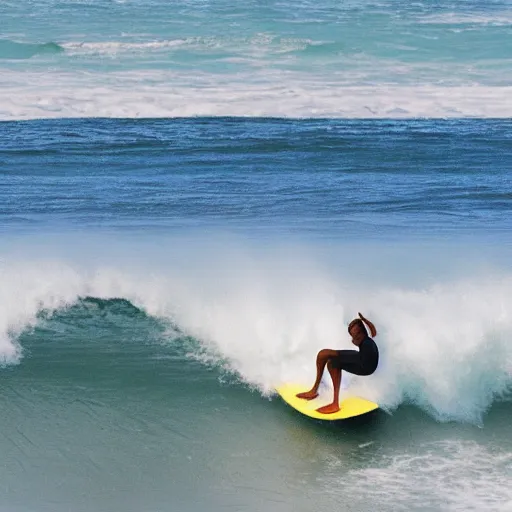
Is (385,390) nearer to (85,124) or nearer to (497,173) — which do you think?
(497,173)

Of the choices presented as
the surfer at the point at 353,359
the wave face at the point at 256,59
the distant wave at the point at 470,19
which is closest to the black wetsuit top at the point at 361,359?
the surfer at the point at 353,359

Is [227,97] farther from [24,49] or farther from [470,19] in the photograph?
[470,19]

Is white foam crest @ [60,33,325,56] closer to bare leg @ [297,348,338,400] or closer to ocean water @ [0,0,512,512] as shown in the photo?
ocean water @ [0,0,512,512]

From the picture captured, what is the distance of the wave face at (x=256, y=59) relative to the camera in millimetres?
23594

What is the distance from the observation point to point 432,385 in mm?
9203

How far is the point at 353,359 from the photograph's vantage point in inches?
324

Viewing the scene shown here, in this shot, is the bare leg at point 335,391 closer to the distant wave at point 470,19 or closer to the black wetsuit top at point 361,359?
the black wetsuit top at point 361,359

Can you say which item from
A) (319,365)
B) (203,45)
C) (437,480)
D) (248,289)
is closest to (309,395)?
(319,365)

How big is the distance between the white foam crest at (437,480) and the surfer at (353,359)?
0.71 m

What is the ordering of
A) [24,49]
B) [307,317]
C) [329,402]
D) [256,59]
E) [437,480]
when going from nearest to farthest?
[437,480] → [329,402] → [307,317] → [256,59] → [24,49]

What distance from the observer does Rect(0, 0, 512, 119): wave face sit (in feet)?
77.4

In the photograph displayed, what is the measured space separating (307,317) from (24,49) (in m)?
23.3

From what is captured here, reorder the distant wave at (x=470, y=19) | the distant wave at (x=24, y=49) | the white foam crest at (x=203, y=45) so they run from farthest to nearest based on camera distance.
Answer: the distant wave at (x=470, y=19) < the white foam crest at (x=203, y=45) < the distant wave at (x=24, y=49)

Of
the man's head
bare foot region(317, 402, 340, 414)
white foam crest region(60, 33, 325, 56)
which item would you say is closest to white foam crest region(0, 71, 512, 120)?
white foam crest region(60, 33, 325, 56)
